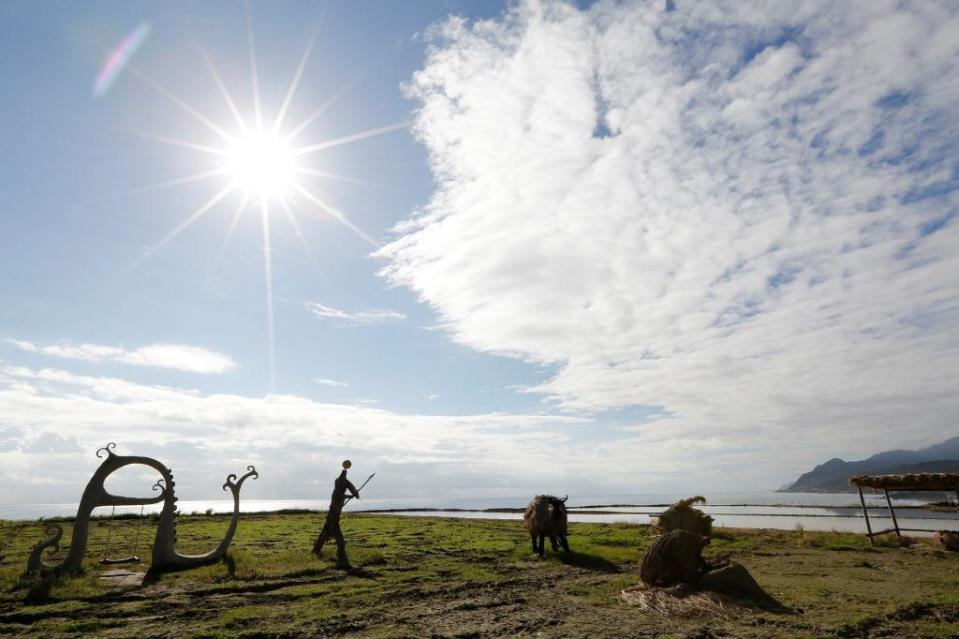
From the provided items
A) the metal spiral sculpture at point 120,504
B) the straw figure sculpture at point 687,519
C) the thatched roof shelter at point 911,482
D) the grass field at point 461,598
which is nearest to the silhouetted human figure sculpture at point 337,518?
the grass field at point 461,598

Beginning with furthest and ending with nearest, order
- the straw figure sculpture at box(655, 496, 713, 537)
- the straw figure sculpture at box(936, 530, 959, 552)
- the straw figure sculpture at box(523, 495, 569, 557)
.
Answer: the straw figure sculpture at box(655, 496, 713, 537)
the straw figure sculpture at box(936, 530, 959, 552)
the straw figure sculpture at box(523, 495, 569, 557)

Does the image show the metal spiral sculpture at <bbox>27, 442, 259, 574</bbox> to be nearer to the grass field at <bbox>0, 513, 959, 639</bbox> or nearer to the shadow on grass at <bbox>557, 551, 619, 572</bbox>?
the grass field at <bbox>0, 513, 959, 639</bbox>

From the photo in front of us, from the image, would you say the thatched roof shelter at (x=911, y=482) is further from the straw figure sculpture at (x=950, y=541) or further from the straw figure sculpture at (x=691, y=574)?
the straw figure sculpture at (x=691, y=574)

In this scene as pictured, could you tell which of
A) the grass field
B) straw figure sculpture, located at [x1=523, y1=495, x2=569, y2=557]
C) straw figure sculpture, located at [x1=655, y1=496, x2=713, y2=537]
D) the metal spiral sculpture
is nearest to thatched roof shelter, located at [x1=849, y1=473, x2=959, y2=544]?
the grass field

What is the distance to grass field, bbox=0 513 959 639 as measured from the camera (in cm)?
940

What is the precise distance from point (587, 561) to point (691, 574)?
6.36 meters

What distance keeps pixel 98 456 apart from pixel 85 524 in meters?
2.07

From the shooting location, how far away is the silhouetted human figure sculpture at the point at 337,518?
17603 millimetres

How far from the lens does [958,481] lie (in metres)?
22.4

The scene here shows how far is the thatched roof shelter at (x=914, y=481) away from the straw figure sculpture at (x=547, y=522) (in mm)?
15869

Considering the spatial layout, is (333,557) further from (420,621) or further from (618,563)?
(618,563)

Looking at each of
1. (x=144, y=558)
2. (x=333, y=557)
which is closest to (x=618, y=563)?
(x=333, y=557)

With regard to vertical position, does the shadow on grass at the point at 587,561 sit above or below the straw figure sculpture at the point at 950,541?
above

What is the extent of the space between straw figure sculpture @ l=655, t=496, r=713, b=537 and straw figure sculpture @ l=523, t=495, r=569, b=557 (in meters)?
6.83
